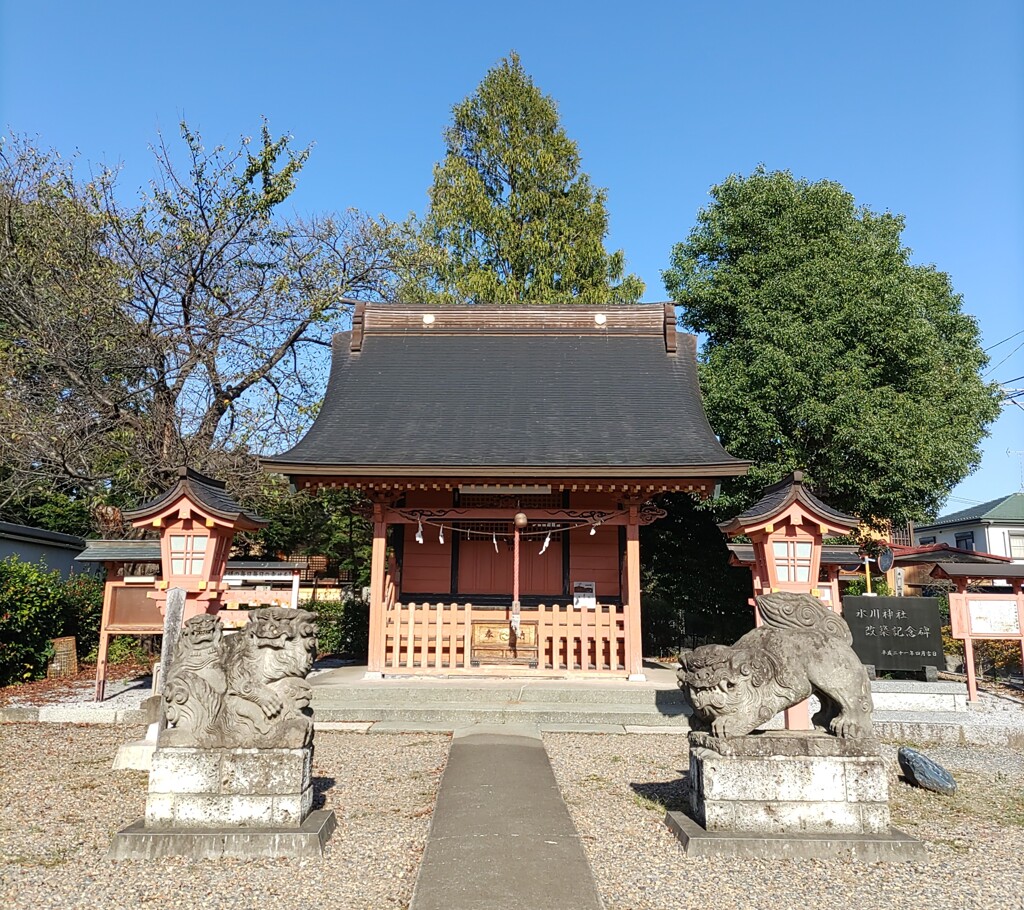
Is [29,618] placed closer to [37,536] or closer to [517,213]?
[37,536]

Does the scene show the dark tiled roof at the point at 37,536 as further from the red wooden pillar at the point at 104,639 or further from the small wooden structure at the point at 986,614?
the small wooden structure at the point at 986,614

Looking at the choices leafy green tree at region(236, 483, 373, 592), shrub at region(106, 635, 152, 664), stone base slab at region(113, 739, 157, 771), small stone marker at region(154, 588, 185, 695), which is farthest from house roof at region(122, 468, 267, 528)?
leafy green tree at region(236, 483, 373, 592)

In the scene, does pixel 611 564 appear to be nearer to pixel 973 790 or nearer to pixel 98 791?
pixel 973 790

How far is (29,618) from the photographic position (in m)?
11.1

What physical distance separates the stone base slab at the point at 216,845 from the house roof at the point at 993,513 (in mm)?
30340

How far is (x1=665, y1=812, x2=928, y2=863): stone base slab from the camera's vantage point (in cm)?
420

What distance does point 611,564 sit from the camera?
1227cm

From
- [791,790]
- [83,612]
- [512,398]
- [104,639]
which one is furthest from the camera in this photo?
[83,612]

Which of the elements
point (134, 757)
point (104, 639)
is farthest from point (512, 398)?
point (134, 757)

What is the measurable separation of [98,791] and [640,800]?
4.36 meters

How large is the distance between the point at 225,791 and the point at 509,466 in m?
6.25

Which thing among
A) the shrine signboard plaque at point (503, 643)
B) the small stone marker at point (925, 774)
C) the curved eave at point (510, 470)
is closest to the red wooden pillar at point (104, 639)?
the curved eave at point (510, 470)

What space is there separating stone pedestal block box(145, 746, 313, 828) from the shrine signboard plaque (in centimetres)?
633

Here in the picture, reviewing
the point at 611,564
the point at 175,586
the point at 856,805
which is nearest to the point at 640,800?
the point at 856,805
